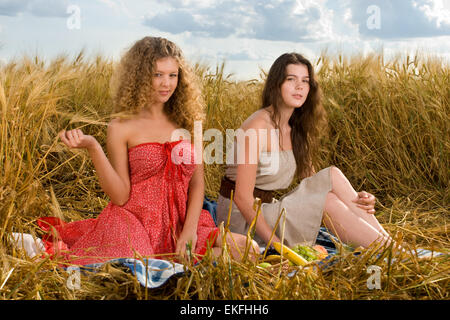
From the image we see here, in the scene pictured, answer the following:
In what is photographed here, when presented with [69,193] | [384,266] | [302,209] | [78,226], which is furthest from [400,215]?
[69,193]

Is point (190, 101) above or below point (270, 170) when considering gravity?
above

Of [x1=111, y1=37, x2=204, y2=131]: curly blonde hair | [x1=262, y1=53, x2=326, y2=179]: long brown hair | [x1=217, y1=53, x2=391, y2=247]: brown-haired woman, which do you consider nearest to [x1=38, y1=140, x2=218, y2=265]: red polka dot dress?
[x1=111, y1=37, x2=204, y2=131]: curly blonde hair

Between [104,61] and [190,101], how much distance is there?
2.50 meters

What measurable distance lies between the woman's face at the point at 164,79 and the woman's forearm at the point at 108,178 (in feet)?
1.17

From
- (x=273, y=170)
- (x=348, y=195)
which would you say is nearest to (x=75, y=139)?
(x=273, y=170)

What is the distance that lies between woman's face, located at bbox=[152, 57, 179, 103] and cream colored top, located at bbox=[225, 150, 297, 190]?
1.94 ft

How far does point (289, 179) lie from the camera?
2.68m

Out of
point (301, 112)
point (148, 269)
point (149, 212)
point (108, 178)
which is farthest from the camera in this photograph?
point (301, 112)

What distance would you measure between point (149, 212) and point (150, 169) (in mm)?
185

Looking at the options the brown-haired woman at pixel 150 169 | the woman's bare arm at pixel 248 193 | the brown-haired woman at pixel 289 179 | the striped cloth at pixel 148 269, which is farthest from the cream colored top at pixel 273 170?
the striped cloth at pixel 148 269

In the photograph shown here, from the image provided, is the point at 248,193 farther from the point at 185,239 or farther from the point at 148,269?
the point at 148,269

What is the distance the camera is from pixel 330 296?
1.67 metres

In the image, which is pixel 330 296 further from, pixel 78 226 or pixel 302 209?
pixel 78 226
